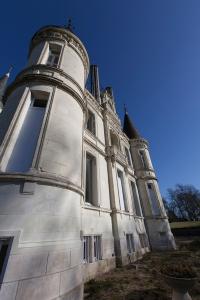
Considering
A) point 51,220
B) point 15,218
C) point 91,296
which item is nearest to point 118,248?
point 91,296

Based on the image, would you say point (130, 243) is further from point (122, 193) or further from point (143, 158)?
point (143, 158)

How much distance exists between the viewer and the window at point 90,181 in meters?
9.37

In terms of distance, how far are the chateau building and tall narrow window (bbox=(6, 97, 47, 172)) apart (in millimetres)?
29

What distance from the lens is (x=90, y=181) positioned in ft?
33.1

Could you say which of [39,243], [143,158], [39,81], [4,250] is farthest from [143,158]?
[4,250]

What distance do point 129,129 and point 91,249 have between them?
1792 cm

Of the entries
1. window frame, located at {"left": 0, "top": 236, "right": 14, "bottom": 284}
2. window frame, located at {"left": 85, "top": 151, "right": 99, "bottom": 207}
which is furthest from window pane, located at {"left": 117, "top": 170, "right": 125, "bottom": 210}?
window frame, located at {"left": 0, "top": 236, "right": 14, "bottom": 284}

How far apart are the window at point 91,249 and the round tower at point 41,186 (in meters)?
2.65

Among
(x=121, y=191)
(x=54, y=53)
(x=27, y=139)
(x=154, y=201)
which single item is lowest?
(x=27, y=139)

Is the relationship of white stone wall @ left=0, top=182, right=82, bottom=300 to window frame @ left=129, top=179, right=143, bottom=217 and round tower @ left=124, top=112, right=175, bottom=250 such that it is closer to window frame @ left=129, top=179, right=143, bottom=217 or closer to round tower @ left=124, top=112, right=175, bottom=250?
window frame @ left=129, top=179, right=143, bottom=217

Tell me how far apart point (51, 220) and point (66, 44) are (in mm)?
10139

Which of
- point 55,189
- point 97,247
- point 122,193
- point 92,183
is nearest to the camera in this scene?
point 55,189

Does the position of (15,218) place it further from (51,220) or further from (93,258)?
(93,258)

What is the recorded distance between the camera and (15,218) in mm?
3785
